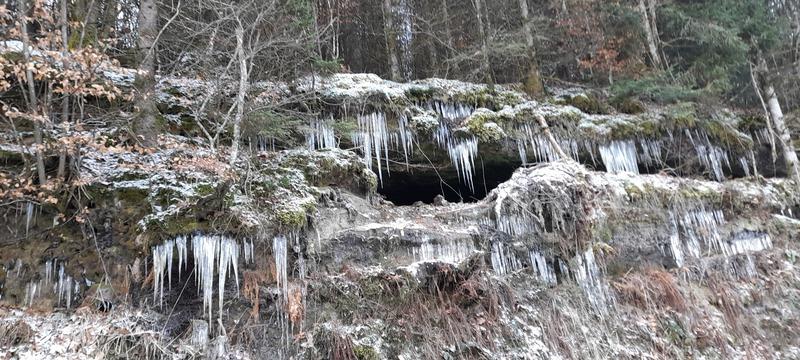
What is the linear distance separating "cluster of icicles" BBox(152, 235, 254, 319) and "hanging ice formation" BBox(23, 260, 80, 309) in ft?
3.22

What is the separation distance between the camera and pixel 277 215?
230 inches

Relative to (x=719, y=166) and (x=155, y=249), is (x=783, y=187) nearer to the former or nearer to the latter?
(x=719, y=166)

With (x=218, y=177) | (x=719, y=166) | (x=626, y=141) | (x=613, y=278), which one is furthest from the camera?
(x=719, y=166)

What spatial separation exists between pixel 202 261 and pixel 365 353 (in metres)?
2.28

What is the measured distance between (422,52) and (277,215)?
9.06 metres

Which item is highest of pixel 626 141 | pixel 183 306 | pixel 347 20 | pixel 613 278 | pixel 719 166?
pixel 347 20

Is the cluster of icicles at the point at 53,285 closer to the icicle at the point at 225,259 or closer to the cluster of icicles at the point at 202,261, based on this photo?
the cluster of icicles at the point at 202,261

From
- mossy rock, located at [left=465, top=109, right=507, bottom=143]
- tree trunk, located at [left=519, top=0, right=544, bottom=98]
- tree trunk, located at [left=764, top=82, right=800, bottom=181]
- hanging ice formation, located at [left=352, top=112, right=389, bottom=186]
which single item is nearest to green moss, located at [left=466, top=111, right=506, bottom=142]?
mossy rock, located at [left=465, top=109, right=507, bottom=143]

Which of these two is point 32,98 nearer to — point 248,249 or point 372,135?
point 248,249

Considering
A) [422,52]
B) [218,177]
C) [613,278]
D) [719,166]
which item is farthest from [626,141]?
[218,177]

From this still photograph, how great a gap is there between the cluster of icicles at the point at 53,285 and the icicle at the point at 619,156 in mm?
9520

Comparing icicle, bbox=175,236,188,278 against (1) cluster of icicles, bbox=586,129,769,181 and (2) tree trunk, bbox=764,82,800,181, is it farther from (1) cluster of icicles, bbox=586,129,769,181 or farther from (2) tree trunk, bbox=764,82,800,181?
(2) tree trunk, bbox=764,82,800,181

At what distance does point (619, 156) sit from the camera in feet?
32.2

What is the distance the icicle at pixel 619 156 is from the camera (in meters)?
9.70
